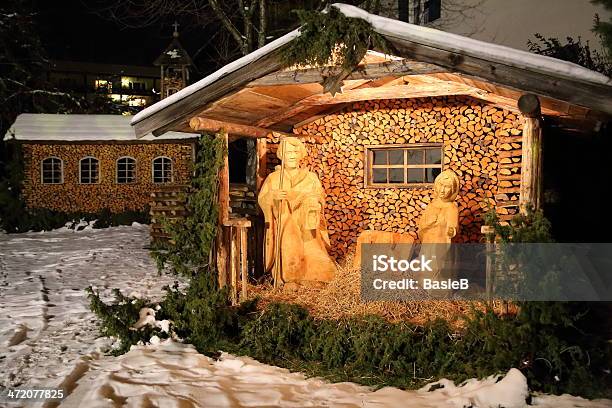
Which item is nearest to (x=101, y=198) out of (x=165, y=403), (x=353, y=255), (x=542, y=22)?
(x=353, y=255)

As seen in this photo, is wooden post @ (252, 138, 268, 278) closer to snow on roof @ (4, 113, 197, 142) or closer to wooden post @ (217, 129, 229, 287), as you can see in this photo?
wooden post @ (217, 129, 229, 287)

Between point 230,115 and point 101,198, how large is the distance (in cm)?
1472

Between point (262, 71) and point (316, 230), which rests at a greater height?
point (262, 71)

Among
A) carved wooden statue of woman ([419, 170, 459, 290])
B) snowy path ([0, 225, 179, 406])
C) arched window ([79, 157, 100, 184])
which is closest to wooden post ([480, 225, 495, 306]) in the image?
carved wooden statue of woman ([419, 170, 459, 290])

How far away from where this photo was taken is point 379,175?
873 centimetres

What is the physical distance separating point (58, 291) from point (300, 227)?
4439 mm

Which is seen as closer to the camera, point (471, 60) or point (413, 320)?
point (471, 60)

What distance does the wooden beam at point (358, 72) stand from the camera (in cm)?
523

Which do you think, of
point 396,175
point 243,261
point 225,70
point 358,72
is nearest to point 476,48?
point 358,72

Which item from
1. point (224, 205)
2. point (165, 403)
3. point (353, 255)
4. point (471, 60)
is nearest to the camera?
point (165, 403)

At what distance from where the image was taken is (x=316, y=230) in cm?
773

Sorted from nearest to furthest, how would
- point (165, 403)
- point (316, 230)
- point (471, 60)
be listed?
point (165, 403), point (471, 60), point (316, 230)

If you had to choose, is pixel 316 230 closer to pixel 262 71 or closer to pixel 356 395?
pixel 262 71

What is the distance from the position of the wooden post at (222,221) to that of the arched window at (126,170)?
14794mm
